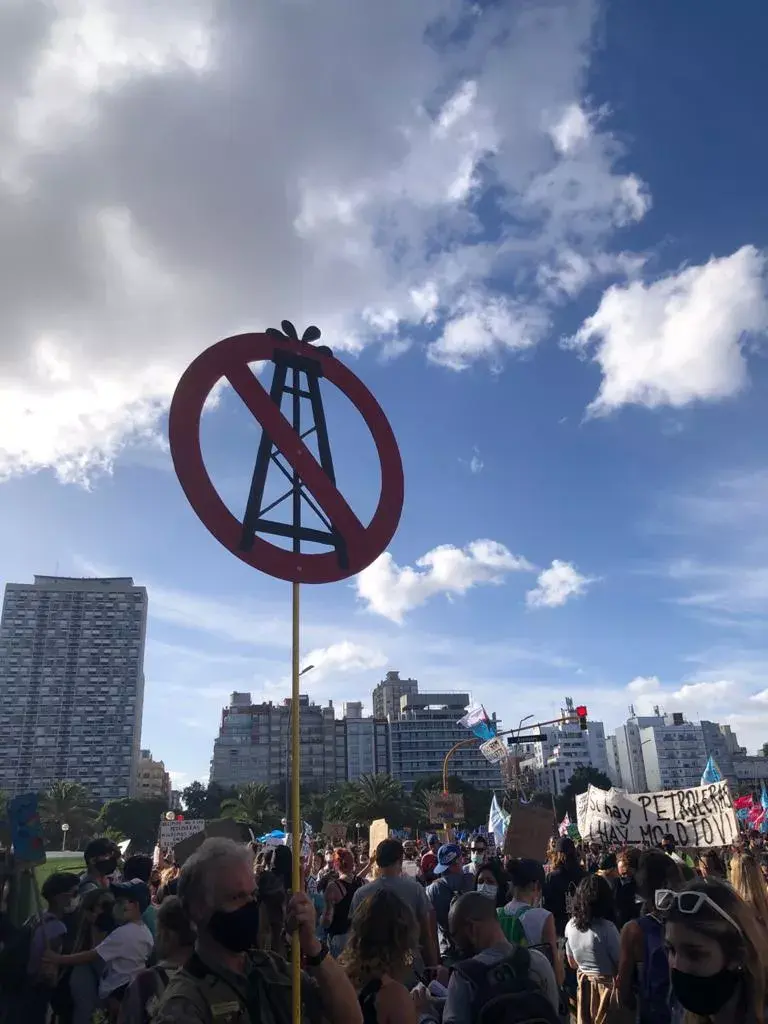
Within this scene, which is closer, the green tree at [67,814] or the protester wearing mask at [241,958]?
the protester wearing mask at [241,958]

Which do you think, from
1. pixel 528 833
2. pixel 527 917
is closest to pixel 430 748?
pixel 528 833

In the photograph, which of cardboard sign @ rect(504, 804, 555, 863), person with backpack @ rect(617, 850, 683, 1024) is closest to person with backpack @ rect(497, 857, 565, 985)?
person with backpack @ rect(617, 850, 683, 1024)

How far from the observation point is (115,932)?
4.69 metres

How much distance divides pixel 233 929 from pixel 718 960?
175 centimetres

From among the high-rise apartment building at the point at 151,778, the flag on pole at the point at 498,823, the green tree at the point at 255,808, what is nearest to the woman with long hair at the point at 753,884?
the flag on pole at the point at 498,823

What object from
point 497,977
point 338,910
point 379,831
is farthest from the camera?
point 379,831

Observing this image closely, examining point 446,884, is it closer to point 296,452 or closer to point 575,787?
point 296,452

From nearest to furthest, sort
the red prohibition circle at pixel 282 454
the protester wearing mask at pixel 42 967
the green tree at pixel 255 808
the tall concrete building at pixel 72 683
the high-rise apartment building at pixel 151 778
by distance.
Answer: the red prohibition circle at pixel 282 454
the protester wearing mask at pixel 42 967
the green tree at pixel 255 808
the tall concrete building at pixel 72 683
the high-rise apartment building at pixel 151 778

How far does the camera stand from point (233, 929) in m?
2.48

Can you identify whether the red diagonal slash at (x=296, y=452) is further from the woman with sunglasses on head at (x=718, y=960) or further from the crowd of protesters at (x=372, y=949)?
the woman with sunglasses on head at (x=718, y=960)

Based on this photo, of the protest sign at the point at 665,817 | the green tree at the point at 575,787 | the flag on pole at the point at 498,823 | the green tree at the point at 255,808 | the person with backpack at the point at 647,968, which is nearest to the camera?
the person with backpack at the point at 647,968

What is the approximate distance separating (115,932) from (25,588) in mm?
178438

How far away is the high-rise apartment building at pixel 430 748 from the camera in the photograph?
141 meters

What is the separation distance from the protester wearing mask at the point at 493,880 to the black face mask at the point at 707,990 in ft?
14.8
